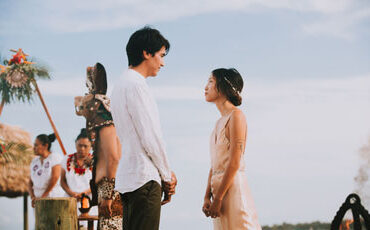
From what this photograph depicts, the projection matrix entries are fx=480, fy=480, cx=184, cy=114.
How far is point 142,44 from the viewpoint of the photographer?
9.77ft

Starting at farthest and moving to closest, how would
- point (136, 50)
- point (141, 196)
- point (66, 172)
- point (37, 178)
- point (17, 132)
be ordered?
point (17, 132)
point (37, 178)
point (66, 172)
point (136, 50)
point (141, 196)

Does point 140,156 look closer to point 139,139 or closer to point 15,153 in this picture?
point 139,139

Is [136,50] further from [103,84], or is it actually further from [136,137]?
[103,84]

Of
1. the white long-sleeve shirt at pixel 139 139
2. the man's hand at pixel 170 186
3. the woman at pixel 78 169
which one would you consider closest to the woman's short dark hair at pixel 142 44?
the white long-sleeve shirt at pixel 139 139

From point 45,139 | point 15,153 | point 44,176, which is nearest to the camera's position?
point 44,176

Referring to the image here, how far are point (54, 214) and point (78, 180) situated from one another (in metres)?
3.63

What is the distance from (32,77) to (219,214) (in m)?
13.2

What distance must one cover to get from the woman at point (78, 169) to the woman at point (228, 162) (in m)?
3.77

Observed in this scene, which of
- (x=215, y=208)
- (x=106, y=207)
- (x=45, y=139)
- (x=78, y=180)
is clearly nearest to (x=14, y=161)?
(x=45, y=139)

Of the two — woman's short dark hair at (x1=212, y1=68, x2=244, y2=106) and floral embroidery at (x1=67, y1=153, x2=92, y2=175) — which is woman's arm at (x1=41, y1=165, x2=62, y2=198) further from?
woman's short dark hair at (x1=212, y1=68, x2=244, y2=106)

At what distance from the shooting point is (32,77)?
1549cm

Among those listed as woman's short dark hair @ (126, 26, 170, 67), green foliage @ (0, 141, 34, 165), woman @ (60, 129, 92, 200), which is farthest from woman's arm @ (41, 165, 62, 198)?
green foliage @ (0, 141, 34, 165)

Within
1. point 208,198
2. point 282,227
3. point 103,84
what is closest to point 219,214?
point 208,198

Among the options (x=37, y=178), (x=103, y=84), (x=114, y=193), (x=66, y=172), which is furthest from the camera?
(x=37, y=178)
